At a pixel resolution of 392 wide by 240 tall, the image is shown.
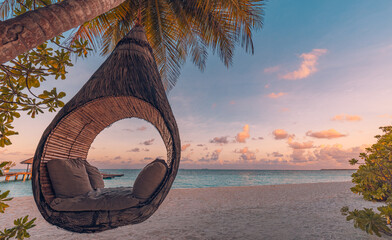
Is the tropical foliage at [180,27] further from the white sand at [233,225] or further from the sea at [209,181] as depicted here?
the sea at [209,181]

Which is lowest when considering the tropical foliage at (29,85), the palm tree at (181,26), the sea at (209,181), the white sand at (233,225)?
the sea at (209,181)

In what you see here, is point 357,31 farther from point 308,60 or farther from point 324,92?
point 324,92

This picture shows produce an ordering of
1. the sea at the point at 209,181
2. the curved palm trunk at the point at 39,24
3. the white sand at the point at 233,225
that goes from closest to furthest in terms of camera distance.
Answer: the curved palm trunk at the point at 39,24 → the white sand at the point at 233,225 → the sea at the point at 209,181

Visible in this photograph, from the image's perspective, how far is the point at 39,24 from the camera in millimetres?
863

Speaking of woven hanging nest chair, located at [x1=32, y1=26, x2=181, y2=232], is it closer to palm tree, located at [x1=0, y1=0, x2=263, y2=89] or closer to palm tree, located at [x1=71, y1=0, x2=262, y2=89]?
palm tree, located at [x1=0, y1=0, x2=263, y2=89]

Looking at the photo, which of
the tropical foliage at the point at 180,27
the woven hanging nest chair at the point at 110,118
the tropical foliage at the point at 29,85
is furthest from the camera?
the tropical foliage at the point at 180,27

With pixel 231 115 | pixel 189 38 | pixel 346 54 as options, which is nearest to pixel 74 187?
pixel 189 38

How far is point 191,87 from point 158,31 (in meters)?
5.81

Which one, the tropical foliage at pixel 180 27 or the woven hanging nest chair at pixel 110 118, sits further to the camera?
the tropical foliage at pixel 180 27

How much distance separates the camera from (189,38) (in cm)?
517

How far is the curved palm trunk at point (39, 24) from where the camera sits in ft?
2.46

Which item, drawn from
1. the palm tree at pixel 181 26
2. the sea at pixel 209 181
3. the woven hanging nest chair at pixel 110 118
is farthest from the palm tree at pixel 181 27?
the sea at pixel 209 181

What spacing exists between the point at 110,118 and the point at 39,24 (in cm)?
192

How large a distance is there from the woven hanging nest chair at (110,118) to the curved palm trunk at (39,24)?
788 mm
